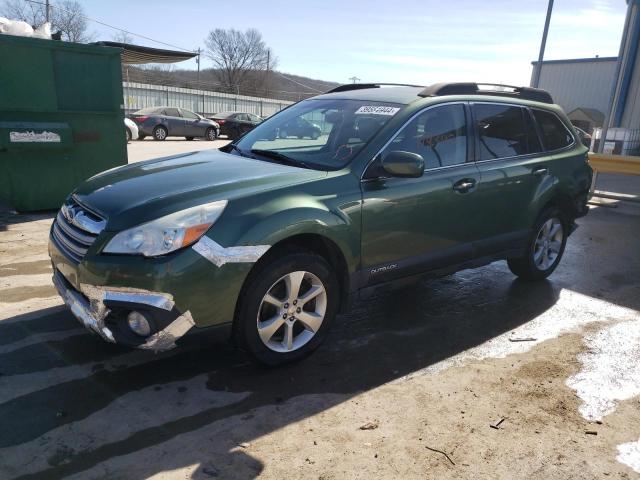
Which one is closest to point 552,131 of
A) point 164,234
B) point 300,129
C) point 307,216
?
point 300,129

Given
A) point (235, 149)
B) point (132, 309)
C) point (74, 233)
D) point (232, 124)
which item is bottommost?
point (232, 124)

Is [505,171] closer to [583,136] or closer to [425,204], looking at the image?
[425,204]

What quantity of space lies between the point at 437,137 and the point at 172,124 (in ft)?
65.6

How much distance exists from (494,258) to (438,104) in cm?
150

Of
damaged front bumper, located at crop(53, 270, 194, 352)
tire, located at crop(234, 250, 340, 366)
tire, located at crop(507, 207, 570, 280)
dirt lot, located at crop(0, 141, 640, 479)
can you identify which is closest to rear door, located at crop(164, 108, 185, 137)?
dirt lot, located at crop(0, 141, 640, 479)

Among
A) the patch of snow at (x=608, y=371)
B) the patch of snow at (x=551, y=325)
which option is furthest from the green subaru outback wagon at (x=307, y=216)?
the patch of snow at (x=608, y=371)

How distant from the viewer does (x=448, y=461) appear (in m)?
2.64

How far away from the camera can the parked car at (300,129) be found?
4.28 m

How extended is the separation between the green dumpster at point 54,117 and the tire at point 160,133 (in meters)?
14.8

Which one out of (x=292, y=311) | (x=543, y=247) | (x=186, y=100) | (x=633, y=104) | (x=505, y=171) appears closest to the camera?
(x=292, y=311)

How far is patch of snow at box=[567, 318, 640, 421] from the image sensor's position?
10.7 ft

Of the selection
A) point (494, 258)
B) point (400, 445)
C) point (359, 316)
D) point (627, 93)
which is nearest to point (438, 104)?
point (494, 258)

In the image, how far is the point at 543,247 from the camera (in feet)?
17.5

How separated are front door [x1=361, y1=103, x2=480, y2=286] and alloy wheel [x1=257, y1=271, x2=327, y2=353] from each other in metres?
0.41
